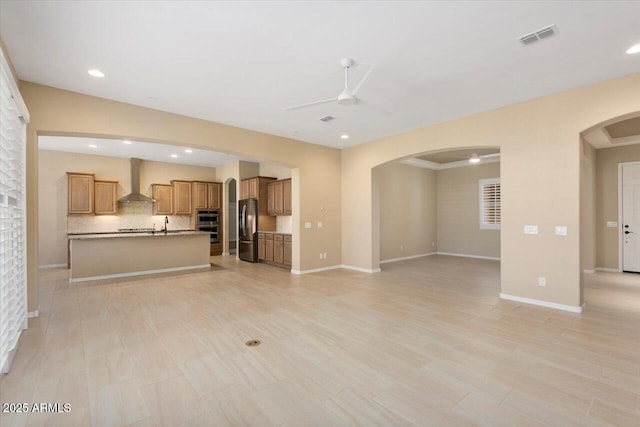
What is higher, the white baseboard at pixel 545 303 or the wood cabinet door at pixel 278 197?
the wood cabinet door at pixel 278 197

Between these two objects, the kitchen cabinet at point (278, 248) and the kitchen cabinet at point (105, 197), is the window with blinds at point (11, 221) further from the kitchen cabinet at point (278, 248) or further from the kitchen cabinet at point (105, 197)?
the kitchen cabinet at point (105, 197)

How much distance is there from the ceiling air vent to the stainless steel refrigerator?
22.6 feet

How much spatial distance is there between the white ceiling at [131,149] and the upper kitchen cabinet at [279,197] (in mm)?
1133

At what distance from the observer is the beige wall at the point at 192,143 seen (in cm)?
381

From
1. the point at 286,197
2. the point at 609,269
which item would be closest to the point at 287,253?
the point at 286,197

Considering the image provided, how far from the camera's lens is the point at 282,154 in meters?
6.38

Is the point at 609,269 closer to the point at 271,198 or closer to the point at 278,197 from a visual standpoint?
the point at 278,197

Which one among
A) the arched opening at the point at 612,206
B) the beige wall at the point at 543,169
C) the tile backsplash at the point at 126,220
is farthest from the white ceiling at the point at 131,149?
the arched opening at the point at 612,206

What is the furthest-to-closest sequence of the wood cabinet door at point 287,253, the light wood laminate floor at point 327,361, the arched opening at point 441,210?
the arched opening at point 441,210 → the wood cabinet door at point 287,253 → the light wood laminate floor at point 327,361

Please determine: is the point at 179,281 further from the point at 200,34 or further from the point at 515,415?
the point at 515,415

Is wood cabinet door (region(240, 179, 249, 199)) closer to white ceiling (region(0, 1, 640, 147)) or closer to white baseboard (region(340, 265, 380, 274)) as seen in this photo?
white baseboard (region(340, 265, 380, 274))

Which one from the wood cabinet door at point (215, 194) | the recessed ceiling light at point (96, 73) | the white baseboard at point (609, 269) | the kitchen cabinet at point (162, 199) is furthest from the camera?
the wood cabinet door at point (215, 194)

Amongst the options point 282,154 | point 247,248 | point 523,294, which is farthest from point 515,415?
point 247,248

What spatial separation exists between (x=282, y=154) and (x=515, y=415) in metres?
5.59
